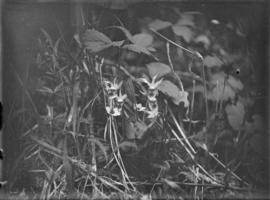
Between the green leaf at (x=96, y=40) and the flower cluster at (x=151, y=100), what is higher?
the green leaf at (x=96, y=40)

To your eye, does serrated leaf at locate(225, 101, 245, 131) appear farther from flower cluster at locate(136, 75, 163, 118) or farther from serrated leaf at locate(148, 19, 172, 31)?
serrated leaf at locate(148, 19, 172, 31)

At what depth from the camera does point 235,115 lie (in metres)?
2.30

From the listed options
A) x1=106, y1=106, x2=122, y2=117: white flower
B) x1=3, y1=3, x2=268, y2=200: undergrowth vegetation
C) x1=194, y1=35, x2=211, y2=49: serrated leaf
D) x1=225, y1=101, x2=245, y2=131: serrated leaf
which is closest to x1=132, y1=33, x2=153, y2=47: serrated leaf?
x1=3, y1=3, x2=268, y2=200: undergrowth vegetation

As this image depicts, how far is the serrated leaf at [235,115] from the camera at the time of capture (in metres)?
2.30

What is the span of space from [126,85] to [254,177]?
0.76 m

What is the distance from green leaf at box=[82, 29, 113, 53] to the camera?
89.5 inches

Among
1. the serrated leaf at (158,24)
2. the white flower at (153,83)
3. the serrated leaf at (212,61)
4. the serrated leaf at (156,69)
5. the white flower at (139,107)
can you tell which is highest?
the serrated leaf at (158,24)

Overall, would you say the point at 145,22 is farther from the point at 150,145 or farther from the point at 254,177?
the point at 254,177

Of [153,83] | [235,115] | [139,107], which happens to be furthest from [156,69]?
[235,115]

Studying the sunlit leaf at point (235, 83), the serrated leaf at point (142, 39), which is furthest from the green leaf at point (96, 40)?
the sunlit leaf at point (235, 83)

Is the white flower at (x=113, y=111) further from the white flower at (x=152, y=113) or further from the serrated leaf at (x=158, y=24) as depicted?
the serrated leaf at (x=158, y=24)

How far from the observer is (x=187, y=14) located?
7.52 feet

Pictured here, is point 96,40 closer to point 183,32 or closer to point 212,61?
point 183,32

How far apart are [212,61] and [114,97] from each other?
50 centimetres
